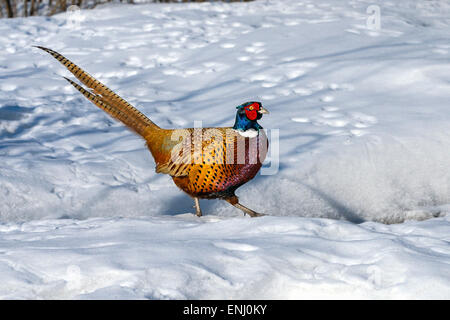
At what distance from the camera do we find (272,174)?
3674mm

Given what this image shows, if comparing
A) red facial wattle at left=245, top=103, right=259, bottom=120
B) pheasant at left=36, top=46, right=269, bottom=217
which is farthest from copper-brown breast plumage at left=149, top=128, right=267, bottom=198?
red facial wattle at left=245, top=103, right=259, bottom=120

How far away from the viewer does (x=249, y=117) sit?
2861mm

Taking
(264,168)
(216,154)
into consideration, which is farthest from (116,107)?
(264,168)

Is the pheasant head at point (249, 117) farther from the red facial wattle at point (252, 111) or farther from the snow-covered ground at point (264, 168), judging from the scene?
the snow-covered ground at point (264, 168)

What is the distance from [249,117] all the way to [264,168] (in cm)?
92

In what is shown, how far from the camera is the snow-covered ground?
2.38 metres

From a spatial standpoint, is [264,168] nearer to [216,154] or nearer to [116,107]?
[216,154]

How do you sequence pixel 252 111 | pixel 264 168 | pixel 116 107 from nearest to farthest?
pixel 252 111 → pixel 116 107 → pixel 264 168

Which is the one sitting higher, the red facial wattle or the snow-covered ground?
the red facial wattle

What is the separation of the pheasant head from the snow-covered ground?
1.46 feet

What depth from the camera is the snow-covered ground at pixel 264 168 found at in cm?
238

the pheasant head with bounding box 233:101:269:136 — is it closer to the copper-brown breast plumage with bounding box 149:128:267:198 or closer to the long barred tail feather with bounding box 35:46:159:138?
the copper-brown breast plumage with bounding box 149:128:267:198
